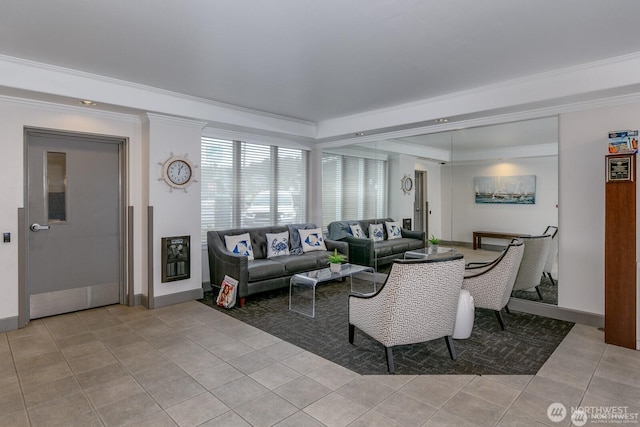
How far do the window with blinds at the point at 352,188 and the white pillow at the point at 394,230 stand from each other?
9.0 inches

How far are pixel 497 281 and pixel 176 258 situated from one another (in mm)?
3928

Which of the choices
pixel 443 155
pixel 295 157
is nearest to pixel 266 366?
pixel 443 155

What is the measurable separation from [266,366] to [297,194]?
162 inches

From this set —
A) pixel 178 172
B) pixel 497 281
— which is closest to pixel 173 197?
pixel 178 172

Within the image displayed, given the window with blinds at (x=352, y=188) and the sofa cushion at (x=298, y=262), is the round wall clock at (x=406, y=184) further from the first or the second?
the sofa cushion at (x=298, y=262)

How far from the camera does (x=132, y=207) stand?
4.71 meters

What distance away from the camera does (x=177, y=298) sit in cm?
484

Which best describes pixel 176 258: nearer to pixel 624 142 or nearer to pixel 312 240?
pixel 312 240

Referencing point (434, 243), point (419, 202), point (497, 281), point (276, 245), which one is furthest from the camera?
point (419, 202)

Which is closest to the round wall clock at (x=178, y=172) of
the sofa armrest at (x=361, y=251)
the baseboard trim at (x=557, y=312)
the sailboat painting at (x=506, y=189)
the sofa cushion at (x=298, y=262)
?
the sofa cushion at (x=298, y=262)

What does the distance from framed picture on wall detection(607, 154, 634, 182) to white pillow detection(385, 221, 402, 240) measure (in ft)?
10.3

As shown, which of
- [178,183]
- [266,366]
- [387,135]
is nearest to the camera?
[266,366]

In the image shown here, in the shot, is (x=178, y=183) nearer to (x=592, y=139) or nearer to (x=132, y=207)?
(x=132, y=207)

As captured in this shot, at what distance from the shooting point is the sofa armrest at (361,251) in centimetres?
609
